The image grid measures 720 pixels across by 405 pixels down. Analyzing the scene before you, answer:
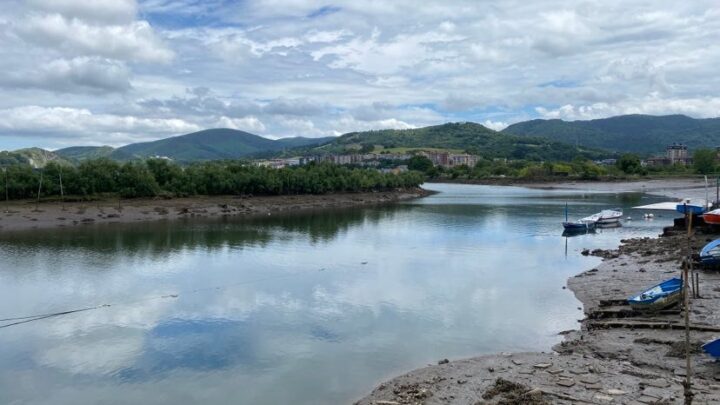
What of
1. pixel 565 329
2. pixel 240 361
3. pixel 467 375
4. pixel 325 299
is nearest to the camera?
pixel 467 375

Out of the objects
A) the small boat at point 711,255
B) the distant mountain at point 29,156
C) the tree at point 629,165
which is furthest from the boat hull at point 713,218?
the distant mountain at point 29,156

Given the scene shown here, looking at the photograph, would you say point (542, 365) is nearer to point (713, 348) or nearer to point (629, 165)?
point (713, 348)

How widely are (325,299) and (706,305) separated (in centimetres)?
1689

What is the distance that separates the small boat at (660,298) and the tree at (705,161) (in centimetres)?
15257

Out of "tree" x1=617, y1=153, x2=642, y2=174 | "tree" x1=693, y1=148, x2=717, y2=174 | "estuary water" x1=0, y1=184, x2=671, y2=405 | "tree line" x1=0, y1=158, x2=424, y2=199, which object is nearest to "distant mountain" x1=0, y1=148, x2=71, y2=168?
"tree line" x1=0, y1=158, x2=424, y2=199

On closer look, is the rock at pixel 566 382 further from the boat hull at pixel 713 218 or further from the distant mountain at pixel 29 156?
the distant mountain at pixel 29 156

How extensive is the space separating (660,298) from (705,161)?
523 ft

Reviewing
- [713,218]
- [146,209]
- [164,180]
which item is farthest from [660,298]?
[164,180]

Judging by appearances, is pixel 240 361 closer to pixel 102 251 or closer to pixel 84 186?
pixel 102 251

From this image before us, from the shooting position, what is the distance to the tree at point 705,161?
15530 centimetres

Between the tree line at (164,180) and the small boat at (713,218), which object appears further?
the tree line at (164,180)

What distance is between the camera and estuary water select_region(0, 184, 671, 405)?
18844 mm

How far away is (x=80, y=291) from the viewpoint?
31.8m

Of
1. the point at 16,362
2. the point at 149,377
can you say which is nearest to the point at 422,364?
the point at 149,377
